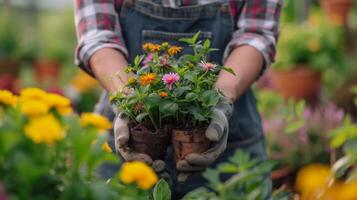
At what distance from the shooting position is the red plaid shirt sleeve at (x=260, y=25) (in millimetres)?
1973

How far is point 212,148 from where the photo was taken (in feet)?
4.94

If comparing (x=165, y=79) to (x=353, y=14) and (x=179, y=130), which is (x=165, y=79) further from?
(x=353, y=14)

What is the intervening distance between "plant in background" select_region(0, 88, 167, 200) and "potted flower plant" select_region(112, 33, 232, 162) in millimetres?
397

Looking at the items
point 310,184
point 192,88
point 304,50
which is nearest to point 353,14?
point 304,50

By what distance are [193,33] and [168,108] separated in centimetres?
59

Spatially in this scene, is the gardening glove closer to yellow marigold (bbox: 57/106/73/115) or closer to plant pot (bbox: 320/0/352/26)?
yellow marigold (bbox: 57/106/73/115)

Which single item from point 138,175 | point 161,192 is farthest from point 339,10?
point 138,175

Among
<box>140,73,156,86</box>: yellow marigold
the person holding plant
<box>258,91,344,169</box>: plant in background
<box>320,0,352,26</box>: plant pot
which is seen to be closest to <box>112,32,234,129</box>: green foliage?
<box>140,73,156,86</box>: yellow marigold

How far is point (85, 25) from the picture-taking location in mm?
1992

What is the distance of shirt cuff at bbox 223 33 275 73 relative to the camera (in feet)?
6.36

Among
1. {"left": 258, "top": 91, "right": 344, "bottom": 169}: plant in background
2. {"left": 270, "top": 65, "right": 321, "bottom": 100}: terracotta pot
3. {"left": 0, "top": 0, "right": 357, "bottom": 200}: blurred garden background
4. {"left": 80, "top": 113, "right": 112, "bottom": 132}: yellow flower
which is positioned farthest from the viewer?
{"left": 270, "top": 65, "right": 321, "bottom": 100}: terracotta pot

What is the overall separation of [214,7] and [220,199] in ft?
3.49

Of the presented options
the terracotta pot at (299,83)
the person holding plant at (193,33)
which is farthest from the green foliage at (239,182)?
the terracotta pot at (299,83)

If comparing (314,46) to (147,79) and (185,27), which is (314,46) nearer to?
(185,27)
